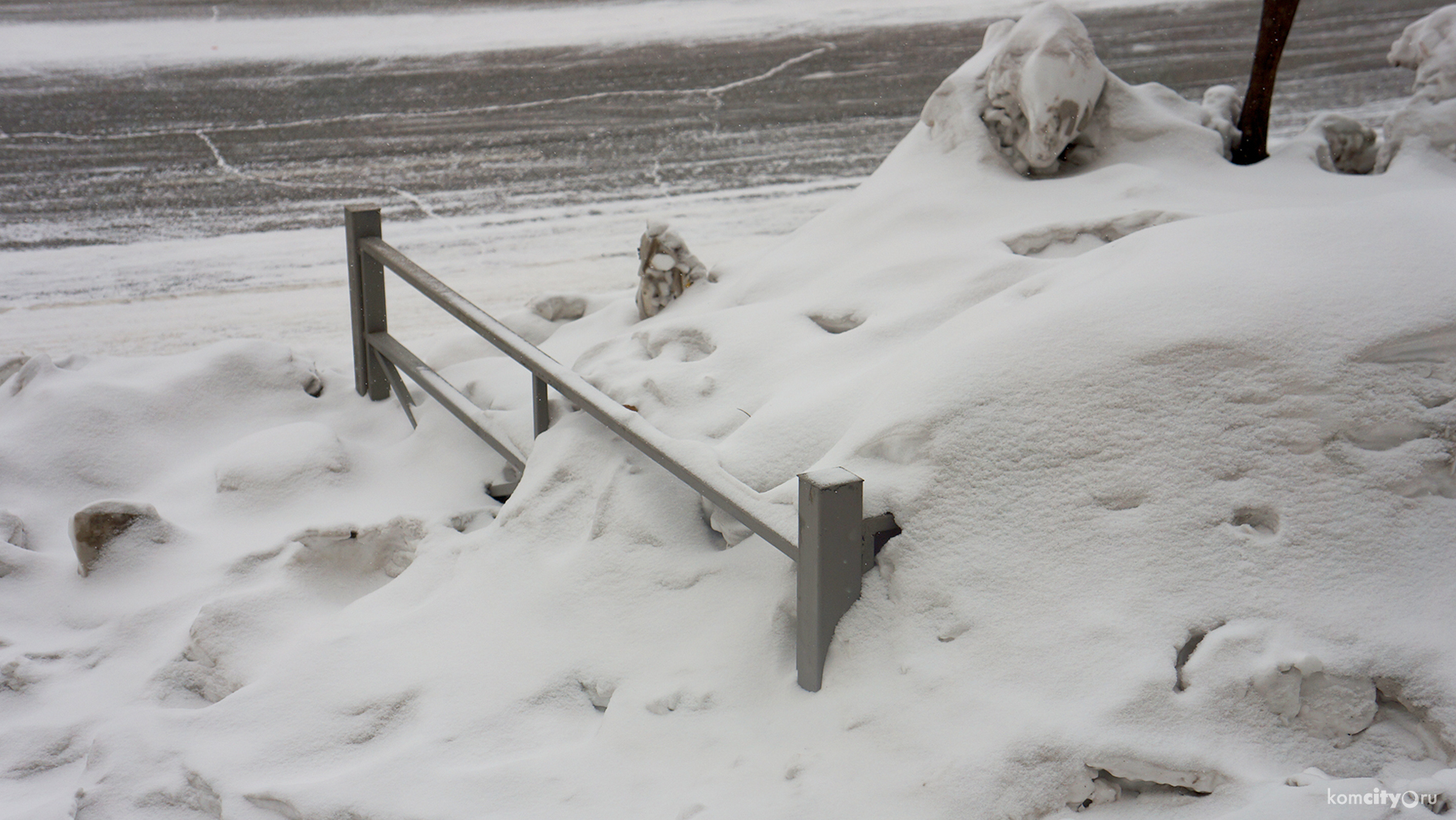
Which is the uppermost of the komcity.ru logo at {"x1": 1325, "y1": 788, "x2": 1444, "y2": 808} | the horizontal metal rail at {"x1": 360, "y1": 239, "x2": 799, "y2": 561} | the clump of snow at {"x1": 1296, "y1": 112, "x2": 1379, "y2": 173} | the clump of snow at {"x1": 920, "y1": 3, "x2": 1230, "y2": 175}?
the clump of snow at {"x1": 920, "y1": 3, "x2": 1230, "y2": 175}

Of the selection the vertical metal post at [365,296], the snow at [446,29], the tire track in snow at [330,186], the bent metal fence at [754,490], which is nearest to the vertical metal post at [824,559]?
the bent metal fence at [754,490]

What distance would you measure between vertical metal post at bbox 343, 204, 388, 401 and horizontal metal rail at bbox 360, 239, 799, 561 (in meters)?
0.61

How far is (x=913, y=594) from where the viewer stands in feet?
7.38

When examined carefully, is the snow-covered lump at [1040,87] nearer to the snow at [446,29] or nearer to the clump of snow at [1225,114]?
the clump of snow at [1225,114]

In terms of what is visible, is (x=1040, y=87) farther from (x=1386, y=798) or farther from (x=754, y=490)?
(x=1386, y=798)

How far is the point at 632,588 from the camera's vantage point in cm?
264

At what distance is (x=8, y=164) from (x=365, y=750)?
6.40 meters

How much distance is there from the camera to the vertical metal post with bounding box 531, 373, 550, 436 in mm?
3125

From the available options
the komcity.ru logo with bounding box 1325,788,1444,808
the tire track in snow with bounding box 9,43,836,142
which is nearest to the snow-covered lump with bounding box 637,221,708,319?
the komcity.ru logo with bounding box 1325,788,1444,808

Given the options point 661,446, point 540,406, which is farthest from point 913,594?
point 540,406

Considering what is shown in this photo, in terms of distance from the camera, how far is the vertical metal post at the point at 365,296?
397cm

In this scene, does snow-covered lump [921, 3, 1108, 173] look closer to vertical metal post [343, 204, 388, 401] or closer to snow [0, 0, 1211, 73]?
vertical metal post [343, 204, 388, 401]

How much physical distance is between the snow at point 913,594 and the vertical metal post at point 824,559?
0.17 feet

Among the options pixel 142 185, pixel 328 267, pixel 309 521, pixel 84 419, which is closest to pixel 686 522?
pixel 309 521
